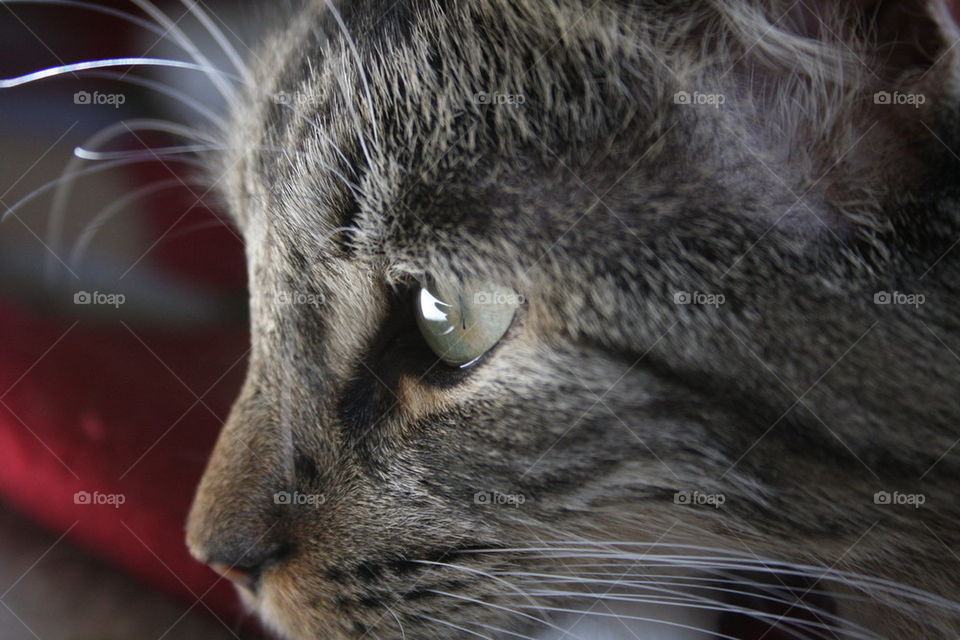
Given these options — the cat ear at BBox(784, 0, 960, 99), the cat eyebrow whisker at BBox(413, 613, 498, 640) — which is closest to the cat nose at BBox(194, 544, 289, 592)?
the cat eyebrow whisker at BBox(413, 613, 498, 640)

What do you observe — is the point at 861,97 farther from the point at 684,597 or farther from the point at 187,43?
the point at 187,43

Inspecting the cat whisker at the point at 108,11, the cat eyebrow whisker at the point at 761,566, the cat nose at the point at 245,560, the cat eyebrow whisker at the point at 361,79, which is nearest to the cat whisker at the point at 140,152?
the cat whisker at the point at 108,11

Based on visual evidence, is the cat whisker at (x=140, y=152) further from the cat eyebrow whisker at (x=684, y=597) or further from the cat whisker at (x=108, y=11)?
the cat eyebrow whisker at (x=684, y=597)

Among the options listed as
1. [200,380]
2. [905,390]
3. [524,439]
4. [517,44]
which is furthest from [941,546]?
[200,380]

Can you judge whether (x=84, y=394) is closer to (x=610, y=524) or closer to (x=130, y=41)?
(x=130, y=41)

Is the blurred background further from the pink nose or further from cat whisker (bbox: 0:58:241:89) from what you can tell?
the pink nose

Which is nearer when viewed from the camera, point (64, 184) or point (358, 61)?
point (358, 61)

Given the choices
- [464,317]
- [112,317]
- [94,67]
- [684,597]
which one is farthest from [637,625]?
[94,67]
